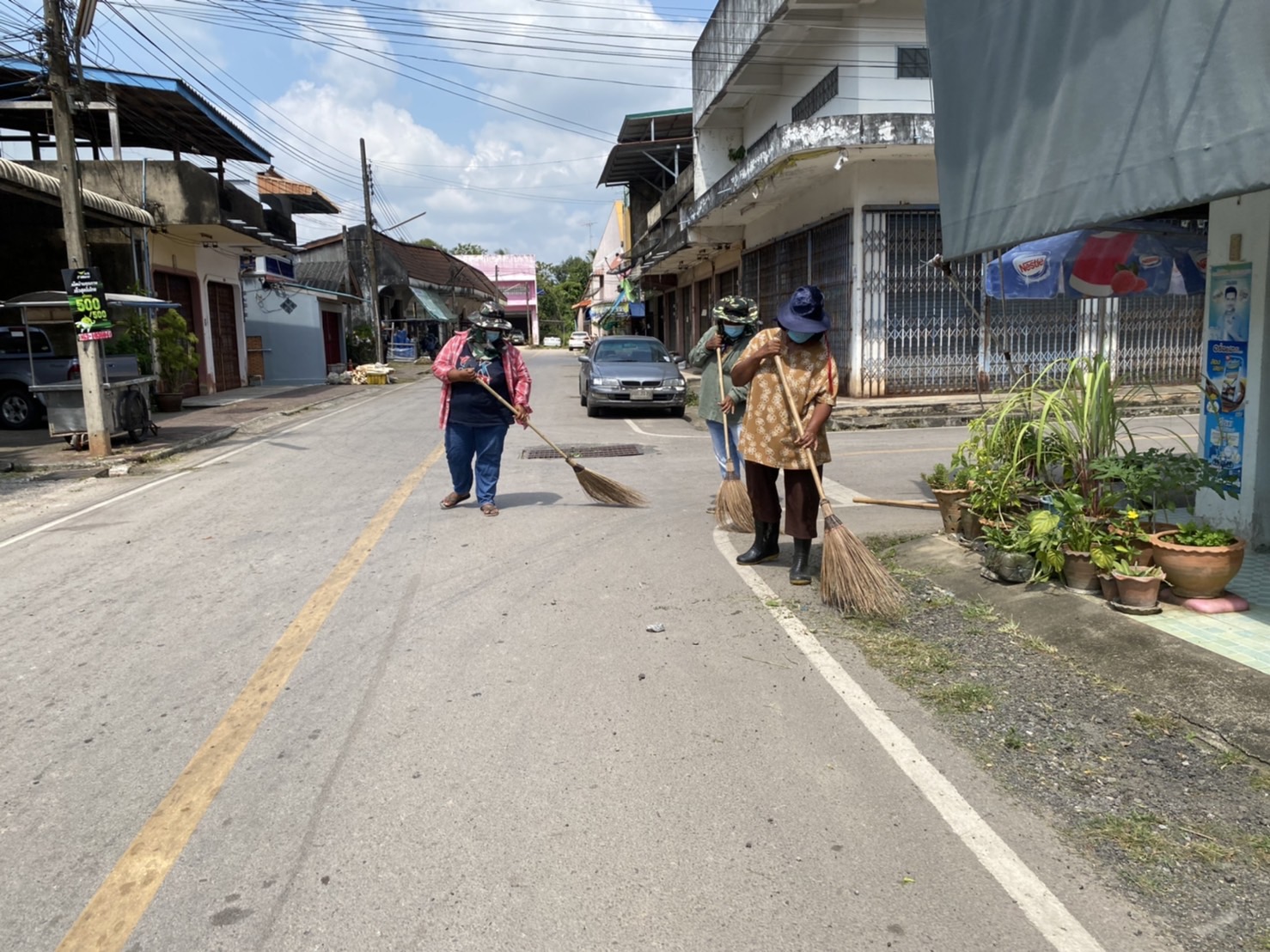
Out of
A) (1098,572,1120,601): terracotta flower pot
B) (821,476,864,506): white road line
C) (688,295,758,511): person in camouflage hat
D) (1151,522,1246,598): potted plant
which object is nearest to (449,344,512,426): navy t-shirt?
(688,295,758,511): person in camouflage hat

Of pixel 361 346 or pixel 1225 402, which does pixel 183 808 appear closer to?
pixel 1225 402

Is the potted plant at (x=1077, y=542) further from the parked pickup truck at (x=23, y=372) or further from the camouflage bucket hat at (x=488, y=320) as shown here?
the parked pickup truck at (x=23, y=372)

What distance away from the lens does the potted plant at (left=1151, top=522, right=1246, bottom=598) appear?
5074 mm

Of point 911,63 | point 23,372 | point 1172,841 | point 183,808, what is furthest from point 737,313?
point 23,372

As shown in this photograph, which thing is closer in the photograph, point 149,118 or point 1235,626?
point 1235,626

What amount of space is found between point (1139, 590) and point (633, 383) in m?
12.6

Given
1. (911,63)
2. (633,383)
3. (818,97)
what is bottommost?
(633,383)

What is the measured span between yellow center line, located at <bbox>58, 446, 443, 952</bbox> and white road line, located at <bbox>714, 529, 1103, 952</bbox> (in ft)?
8.30

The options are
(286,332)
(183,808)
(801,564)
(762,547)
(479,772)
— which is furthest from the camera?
(286,332)

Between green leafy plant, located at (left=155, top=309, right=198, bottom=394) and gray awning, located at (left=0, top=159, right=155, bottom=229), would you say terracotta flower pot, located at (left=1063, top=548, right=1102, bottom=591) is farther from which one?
green leafy plant, located at (left=155, top=309, right=198, bottom=394)

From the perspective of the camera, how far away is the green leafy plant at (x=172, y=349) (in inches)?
730

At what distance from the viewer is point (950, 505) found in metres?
7.03

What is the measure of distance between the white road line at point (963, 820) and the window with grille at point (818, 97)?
15.8 m

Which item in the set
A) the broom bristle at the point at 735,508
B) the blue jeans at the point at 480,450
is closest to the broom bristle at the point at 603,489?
the blue jeans at the point at 480,450
